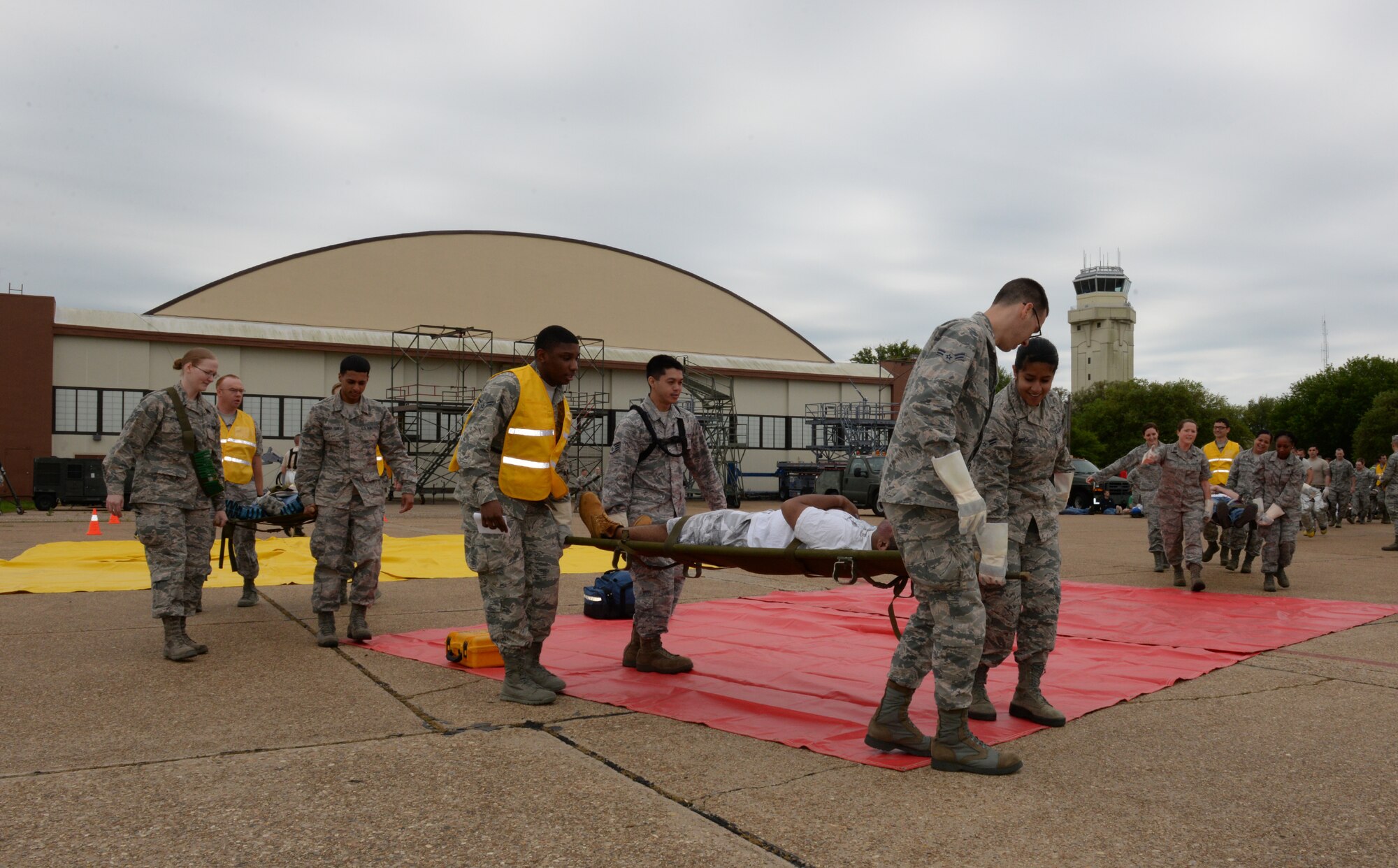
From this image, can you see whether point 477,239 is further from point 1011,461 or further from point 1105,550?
point 1011,461

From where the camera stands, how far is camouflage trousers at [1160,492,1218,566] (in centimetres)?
998

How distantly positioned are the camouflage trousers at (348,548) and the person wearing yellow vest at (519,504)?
187cm

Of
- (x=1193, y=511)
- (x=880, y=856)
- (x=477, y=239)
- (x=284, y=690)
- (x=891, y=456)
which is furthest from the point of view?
(x=477, y=239)

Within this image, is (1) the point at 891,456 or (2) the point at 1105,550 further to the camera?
(2) the point at 1105,550

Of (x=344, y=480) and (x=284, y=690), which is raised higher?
(x=344, y=480)

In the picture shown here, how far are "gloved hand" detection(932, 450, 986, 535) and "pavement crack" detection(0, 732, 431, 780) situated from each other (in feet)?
8.25

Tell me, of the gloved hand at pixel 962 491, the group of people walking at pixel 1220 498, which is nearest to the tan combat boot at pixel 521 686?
the gloved hand at pixel 962 491

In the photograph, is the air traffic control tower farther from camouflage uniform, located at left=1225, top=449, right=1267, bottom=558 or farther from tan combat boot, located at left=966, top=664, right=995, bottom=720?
tan combat boot, located at left=966, top=664, right=995, bottom=720

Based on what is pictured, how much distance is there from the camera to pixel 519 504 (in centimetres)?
528

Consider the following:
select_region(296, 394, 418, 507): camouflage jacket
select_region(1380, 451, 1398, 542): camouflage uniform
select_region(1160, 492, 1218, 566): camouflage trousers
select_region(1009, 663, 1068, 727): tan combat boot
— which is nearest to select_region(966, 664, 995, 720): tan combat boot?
select_region(1009, 663, 1068, 727): tan combat boot

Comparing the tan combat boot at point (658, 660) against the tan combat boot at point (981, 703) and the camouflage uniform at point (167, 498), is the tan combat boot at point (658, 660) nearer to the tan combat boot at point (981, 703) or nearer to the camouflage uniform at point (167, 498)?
the tan combat boot at point (981, 703)

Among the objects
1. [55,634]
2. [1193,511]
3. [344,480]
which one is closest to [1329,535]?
[1193,511]

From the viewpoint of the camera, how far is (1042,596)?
4.72m

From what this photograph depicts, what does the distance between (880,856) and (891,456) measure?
1.69 metres
